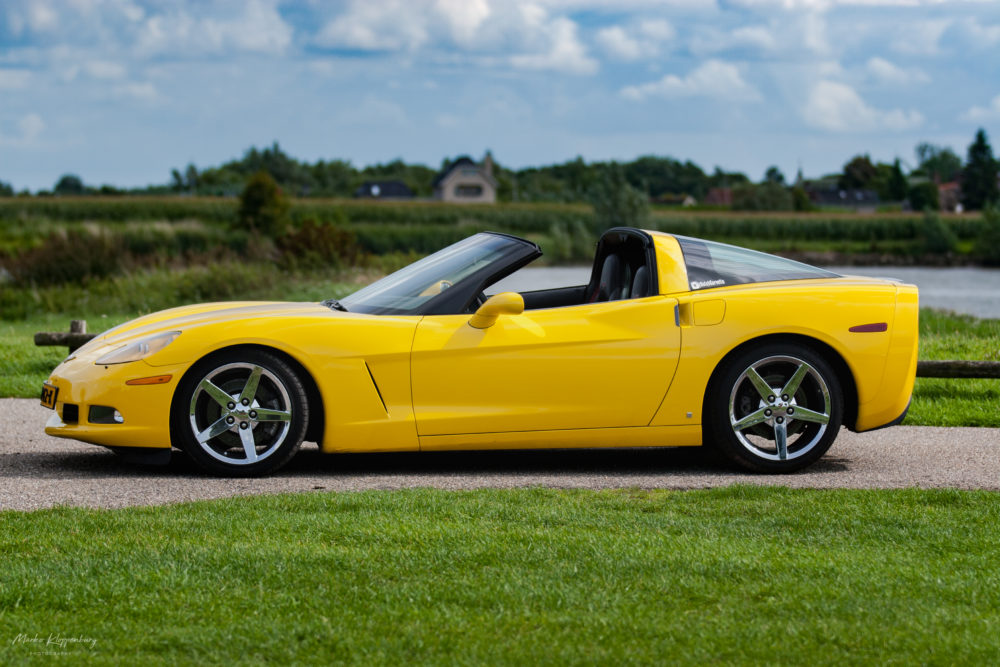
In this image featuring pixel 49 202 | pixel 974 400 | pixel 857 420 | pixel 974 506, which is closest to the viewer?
pixel 974 506

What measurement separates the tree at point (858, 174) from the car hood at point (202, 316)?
535 feet

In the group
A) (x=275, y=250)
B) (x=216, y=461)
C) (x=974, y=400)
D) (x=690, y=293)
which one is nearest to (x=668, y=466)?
(x=690, y=293)

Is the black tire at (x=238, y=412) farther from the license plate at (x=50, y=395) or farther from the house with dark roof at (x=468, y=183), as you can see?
the house with dark roof at (x=468, y=183)

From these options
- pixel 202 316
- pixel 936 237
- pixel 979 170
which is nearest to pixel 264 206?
pixel 936 237

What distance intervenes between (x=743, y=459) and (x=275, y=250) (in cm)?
2188

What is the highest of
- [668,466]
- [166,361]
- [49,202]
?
[49,202]

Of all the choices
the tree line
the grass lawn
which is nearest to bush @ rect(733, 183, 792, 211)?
the tree line

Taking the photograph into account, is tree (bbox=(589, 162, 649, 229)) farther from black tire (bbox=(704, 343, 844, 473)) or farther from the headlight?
the headlight

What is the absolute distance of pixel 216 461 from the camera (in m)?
6.32

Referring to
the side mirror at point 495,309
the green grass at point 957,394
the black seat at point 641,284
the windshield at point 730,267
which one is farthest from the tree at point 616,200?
the side mirror at point 495,309

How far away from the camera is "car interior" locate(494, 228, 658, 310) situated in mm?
6812

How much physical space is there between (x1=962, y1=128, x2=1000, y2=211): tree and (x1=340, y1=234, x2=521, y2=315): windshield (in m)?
119

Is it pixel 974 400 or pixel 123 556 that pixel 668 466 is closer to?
pixel 123 556

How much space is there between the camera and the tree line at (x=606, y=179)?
111625 mm
